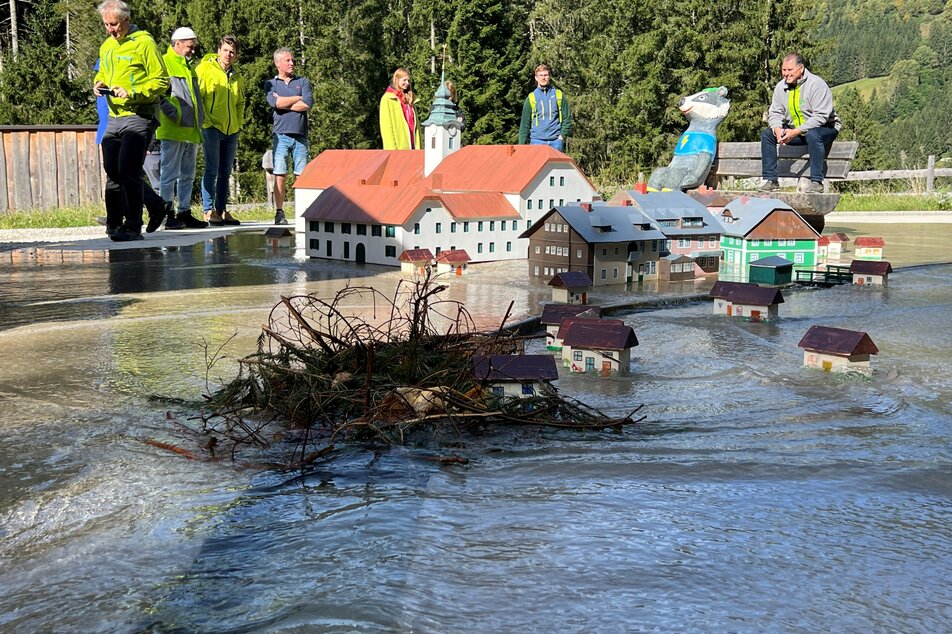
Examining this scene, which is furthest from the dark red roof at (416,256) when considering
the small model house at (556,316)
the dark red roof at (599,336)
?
the dark red roof at (599,336)

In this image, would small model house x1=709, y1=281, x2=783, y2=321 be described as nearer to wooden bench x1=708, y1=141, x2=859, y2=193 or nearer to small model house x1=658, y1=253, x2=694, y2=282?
small model house x1=658, y1=253, x2=694, y2=282

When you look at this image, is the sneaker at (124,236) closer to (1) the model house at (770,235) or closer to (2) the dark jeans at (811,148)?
(1) the model house at (770,235)

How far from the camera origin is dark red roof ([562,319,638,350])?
5375mm

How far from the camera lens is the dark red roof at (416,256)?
9914mm

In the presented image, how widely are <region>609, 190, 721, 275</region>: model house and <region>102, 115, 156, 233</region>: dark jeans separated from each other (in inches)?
192

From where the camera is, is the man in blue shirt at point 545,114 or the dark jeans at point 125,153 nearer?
the dark jeans at point 125,153

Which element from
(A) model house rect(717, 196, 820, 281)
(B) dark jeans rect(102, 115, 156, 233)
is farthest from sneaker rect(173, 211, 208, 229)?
(A) model house rect(717, 196, 820, 281)

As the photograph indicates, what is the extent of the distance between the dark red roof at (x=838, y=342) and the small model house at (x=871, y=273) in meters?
4.05

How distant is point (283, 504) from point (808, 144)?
10952mm

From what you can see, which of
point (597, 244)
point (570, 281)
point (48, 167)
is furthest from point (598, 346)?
point (48, 167)

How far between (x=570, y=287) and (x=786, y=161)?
745 cm

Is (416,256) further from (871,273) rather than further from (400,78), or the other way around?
(400,78)

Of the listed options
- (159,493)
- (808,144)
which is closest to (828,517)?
(159,493)

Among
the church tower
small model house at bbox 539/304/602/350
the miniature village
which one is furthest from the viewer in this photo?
the church tower
